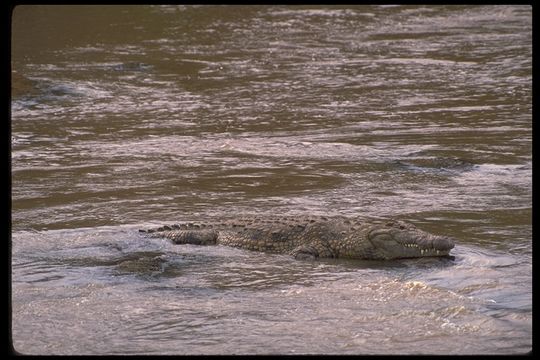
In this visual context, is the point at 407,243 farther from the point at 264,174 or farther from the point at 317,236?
the point at 264,174

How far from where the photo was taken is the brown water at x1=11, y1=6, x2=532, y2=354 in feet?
17.9

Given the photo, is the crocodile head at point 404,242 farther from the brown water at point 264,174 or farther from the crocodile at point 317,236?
the brown water at point 264,174

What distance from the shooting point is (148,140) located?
11344 millimetres

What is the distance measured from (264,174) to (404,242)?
300 centimetres

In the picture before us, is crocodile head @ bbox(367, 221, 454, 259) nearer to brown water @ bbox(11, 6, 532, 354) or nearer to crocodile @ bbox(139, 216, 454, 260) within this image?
crocodile @ bbox(139, 216, 454, 260)

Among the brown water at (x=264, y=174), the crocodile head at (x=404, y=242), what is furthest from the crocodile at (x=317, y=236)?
the brown water at (x=264, y=174)

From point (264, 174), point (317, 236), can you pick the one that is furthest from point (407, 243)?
point (264, 174)

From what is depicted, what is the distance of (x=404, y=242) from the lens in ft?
22.0

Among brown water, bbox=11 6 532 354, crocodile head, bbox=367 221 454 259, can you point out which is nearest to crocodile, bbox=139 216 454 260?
crocodile head, bbox=367 221 454 259

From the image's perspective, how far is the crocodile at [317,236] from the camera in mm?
6695

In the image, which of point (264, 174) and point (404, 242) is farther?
point (264, 174)

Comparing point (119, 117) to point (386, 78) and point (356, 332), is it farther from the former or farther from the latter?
point (356, 332)

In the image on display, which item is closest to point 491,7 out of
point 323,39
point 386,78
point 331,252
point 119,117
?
point 323,39
